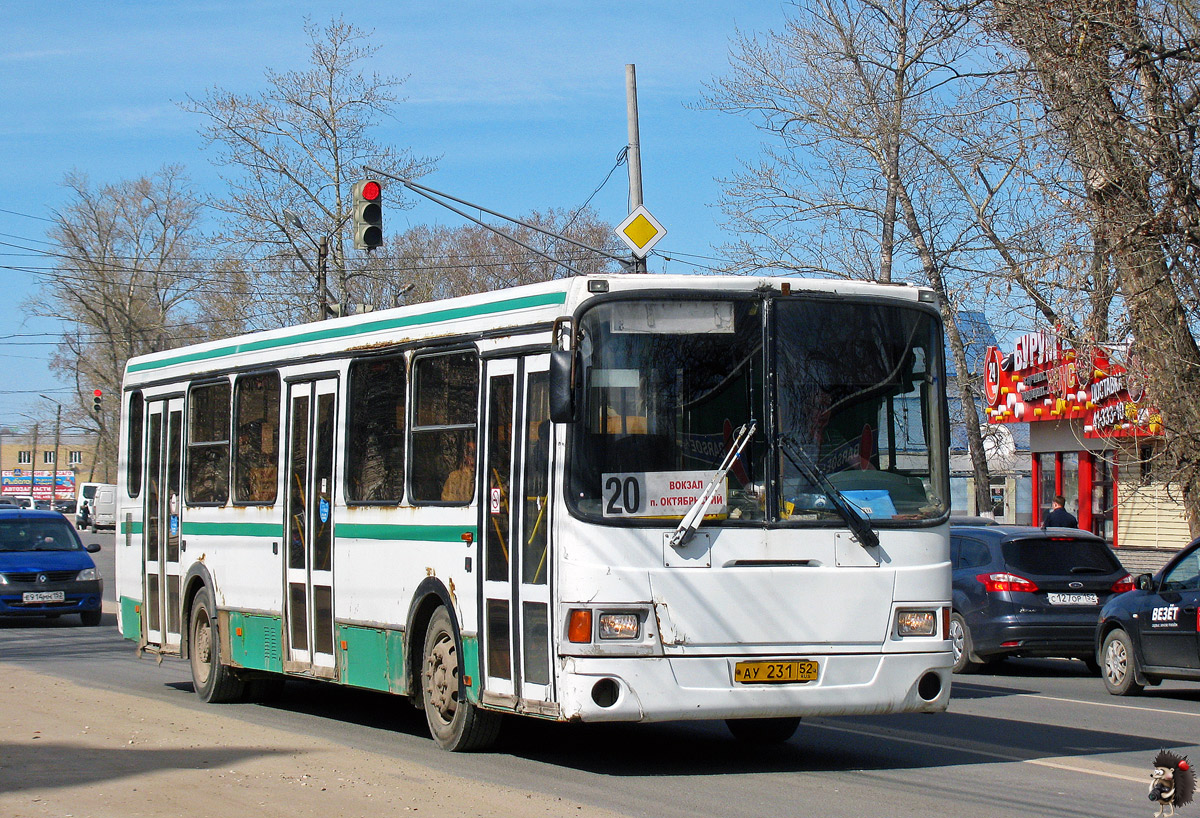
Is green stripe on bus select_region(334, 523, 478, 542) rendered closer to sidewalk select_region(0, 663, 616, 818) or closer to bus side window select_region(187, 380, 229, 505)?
sidewalk select_region(0, 663, 616, 818)

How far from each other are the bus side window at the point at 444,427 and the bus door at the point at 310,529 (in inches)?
51.0

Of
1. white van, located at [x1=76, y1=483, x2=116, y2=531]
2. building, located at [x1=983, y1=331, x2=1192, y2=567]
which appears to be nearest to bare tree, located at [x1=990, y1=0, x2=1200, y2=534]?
building, located at [x1=983, y1=331, x2=1192, y2=567]

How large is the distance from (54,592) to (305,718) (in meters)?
12.7

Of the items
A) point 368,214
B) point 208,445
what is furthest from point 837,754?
point 368,214

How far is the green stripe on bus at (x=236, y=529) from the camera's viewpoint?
12.2 metres

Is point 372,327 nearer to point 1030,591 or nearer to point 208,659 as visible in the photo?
point 208,659

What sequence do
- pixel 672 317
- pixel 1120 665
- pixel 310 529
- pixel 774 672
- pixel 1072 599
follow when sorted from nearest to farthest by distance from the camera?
pixel 774 672 < pixel 672 317 < pixel 310 529 < pixel 1120 665 < pixel 1072 599

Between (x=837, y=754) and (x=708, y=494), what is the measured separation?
8.06 ft

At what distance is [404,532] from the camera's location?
10359 mm

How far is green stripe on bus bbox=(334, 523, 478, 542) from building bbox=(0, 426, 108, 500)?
11664 cm

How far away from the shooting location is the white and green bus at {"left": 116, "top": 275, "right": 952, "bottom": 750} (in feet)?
28.0

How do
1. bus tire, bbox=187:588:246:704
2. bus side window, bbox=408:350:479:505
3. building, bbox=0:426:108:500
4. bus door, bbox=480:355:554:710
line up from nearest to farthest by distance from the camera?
bus door, bbox=480:355:554:710 < bus side window, bbox=408:350:479:505 < bus tire, bbox=187:588:246:704 < building, bbox=0:426:108:500

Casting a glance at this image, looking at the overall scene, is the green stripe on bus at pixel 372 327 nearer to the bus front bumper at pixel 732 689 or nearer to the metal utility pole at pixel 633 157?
the bus front bumper at pixel 732 689

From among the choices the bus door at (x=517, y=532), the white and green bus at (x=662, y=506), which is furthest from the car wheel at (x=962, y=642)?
the bus door at (x=517, y=532)
